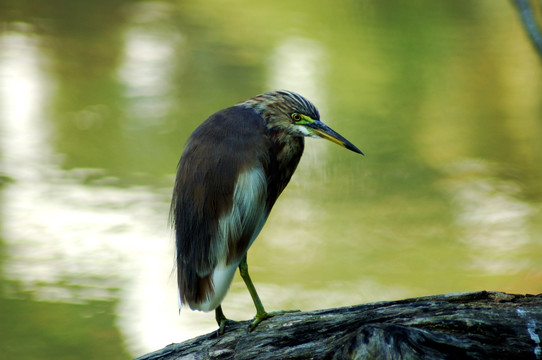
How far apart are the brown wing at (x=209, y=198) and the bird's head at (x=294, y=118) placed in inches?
3.5

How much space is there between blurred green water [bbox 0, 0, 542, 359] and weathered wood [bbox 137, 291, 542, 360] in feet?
4.86

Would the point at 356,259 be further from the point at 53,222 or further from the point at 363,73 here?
the point at 363,73

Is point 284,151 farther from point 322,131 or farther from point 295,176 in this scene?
point 295,176

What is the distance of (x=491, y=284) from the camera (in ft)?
12.4

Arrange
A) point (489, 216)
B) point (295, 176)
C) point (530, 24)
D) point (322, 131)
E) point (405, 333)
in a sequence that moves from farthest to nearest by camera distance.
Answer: point (295, 176) < point (489, 216) < point (322, 131) < point (530, 24) < point (405, 333)

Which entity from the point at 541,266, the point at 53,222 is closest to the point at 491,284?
the point at 541,266

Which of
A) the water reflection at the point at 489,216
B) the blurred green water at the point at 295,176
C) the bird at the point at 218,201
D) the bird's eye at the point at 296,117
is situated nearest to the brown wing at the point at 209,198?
the bird at the point at 218,201

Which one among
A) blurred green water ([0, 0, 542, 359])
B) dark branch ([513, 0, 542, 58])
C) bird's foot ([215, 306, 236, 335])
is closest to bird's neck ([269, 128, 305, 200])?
bird's foot ([215, 306, 236, 335])

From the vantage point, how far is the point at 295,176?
197 inches

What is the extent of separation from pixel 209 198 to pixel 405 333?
64cm

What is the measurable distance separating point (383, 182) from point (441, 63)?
252 cm

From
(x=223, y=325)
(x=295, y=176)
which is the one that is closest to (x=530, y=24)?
(x=223, y=325)

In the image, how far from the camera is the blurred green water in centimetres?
379

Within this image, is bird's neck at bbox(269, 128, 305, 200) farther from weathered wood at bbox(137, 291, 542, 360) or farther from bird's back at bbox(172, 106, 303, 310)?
weathered wood at bbox(137, 291, 542, 360)
